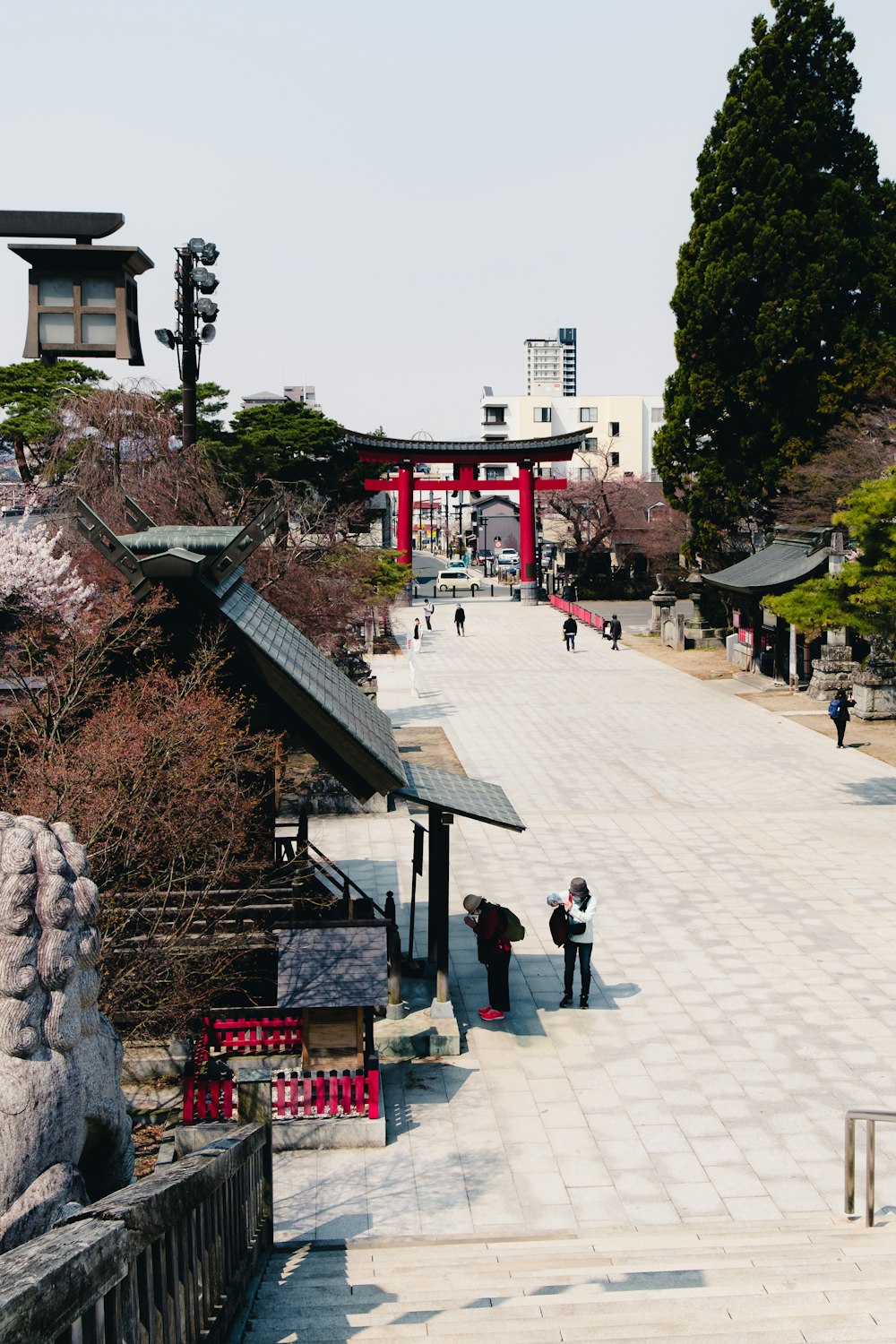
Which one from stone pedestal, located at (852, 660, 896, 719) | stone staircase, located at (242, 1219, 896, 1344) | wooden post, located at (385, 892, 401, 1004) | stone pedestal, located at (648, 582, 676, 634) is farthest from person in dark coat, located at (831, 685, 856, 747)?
stone pedestal, located at (648, 582, 676, 634)

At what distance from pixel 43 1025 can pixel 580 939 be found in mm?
8322

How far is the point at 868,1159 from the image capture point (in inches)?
349

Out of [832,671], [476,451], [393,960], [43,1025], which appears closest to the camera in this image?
[43,1025]

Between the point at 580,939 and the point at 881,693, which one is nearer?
the point at 580,939

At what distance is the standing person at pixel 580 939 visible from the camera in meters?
13.0

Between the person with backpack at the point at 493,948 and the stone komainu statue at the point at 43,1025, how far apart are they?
7.24 meters

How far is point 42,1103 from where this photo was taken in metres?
5.35

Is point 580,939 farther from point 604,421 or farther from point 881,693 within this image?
point 604,421

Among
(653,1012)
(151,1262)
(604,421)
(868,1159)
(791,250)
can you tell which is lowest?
(653,1012)

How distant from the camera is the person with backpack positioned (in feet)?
41.4

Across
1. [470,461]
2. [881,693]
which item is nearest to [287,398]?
[470,461]

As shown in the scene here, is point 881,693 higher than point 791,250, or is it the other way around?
point 791,250

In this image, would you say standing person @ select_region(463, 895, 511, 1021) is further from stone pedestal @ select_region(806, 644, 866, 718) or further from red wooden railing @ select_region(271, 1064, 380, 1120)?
stone pedestal @ select_region(806, 644, 866, 718)

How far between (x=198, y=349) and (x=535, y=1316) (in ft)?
50.1
